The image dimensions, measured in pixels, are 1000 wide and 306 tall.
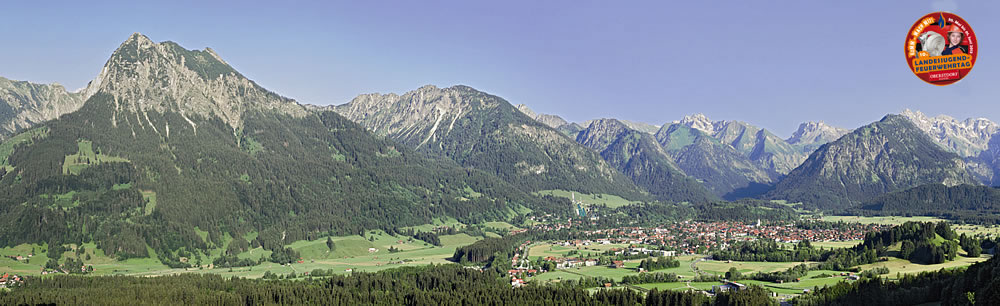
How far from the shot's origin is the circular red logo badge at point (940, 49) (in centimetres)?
4872

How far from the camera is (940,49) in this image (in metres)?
49.8

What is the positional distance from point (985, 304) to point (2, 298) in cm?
15624

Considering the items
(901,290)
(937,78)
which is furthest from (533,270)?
(937,78)

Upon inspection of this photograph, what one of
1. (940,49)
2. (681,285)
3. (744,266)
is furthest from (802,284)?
(940,49)

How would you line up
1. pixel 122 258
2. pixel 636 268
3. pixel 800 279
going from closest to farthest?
pixel 800 279 < pixel 636 268 < pixel 122 258

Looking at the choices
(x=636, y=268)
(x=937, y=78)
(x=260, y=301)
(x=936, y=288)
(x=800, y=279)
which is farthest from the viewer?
(x=636, y=268)

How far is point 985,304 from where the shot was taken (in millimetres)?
78312

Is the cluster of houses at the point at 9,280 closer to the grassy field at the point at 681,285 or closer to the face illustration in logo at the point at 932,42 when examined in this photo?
the grassy field at the point at 681,285

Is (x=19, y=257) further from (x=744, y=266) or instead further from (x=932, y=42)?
(x=932, y=42)

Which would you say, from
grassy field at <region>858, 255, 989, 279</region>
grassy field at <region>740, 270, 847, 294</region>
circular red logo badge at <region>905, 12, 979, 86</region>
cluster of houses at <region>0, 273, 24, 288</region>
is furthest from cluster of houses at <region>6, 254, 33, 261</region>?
grassy field at <region>858, 255, 989, 279</region>

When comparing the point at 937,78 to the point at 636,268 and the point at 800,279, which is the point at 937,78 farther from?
the point at 636,268

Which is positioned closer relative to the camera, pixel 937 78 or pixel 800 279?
pixel 937 78

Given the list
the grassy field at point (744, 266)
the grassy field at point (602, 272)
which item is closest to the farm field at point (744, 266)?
the grassy field at point (744, 266)

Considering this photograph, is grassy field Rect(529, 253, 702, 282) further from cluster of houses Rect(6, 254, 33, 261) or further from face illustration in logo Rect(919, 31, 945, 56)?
cluster of houses Rect(6, 254, 33, 261)
